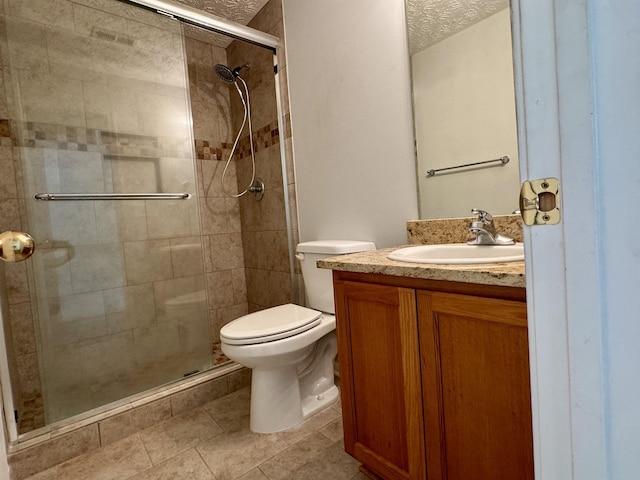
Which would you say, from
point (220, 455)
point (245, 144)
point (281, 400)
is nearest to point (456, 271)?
point (281, 400)

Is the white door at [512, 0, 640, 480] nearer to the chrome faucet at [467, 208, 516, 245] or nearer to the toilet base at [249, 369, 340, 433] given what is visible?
the chrome faucet at [467, 208, 516, 245]

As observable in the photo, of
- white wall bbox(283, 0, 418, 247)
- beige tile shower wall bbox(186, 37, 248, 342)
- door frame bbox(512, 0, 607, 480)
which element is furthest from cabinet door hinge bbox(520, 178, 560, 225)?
beige tile shower wall bbox(186, 37, 248, 342)

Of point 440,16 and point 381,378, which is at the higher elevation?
point 440,16

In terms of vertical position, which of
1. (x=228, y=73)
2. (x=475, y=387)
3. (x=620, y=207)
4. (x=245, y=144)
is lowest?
(x=475, y=387)

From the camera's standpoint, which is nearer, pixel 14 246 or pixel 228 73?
pixel 14 246

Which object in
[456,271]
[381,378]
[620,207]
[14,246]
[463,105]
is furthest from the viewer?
[463,105]

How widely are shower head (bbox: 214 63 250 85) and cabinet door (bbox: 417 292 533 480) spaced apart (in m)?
2.07

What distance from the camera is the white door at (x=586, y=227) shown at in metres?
0.31

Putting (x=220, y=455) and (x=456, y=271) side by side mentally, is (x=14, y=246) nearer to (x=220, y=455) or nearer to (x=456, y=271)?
(x=456, y=271)

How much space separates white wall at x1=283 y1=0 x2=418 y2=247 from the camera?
1.46 m

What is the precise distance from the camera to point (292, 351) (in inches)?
53.9

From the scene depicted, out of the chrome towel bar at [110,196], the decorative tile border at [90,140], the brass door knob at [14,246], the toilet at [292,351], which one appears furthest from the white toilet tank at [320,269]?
the brass door knob at [14,246]

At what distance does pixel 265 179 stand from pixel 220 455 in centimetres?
159

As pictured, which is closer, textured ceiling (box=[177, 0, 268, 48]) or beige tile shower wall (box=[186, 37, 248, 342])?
textured ceiling (box=[177, 0, 268, 48])
